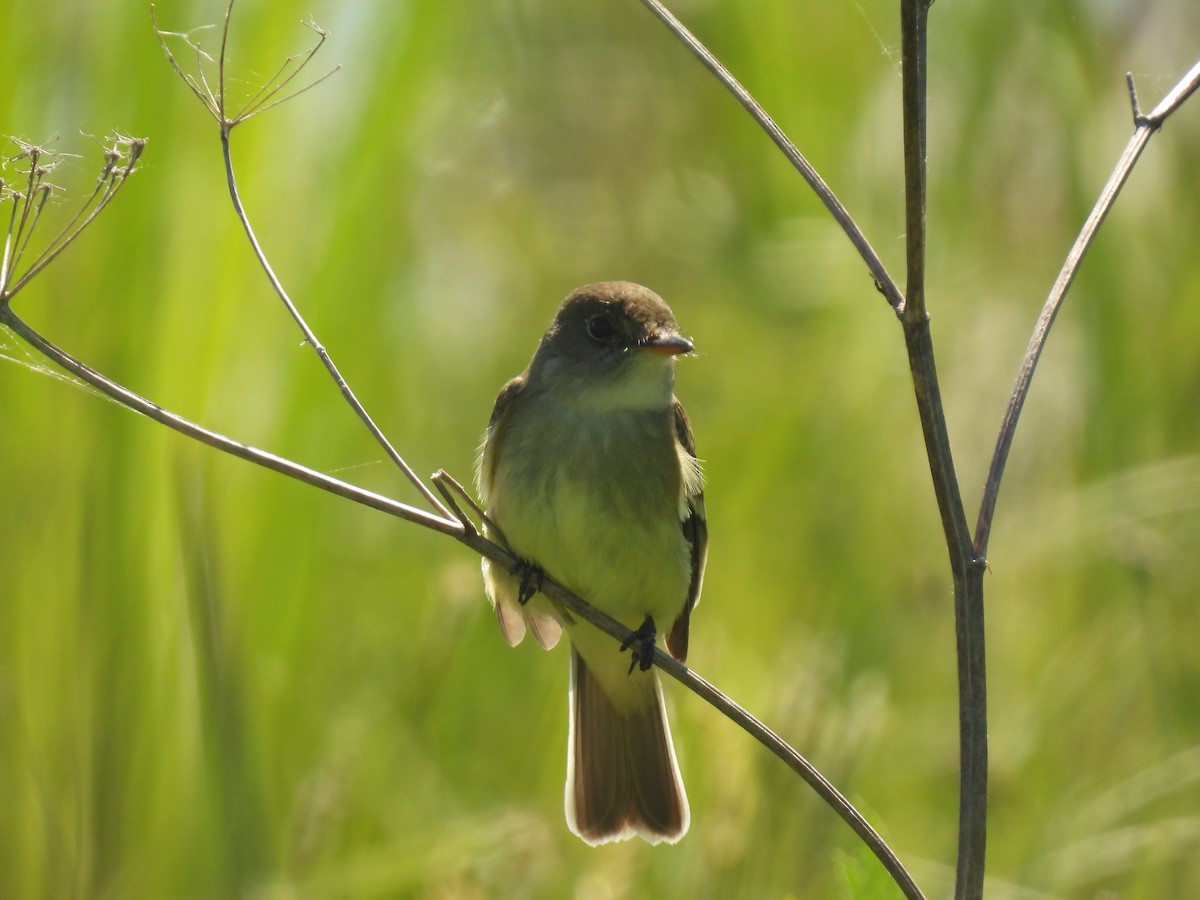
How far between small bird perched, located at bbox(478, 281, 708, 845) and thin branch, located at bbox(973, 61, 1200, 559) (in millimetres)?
1360

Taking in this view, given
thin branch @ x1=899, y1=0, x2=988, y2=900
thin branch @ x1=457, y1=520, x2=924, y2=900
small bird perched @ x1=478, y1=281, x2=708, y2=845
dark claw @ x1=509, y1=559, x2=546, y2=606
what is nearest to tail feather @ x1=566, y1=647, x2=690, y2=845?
small bird perched @ x1=478, y1=281, x2=708, y2=845

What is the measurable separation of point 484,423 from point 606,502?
1.36 metres

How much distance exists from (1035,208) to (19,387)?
9.34 ft

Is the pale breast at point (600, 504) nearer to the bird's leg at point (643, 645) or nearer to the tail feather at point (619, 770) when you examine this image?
the bird's leg at point (643, 645)

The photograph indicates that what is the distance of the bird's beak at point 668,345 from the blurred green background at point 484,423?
65 centimetres

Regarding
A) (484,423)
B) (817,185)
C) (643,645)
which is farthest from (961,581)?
(484,423)

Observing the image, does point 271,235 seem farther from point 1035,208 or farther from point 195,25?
point 1035,208

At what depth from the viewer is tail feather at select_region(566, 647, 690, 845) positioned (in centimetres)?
326

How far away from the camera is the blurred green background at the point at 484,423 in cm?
293

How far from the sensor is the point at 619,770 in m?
3.42

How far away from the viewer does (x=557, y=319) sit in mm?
3404

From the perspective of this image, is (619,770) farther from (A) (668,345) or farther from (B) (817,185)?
(B) (817,185)

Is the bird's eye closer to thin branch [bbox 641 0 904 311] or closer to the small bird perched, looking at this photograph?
the small bird perched

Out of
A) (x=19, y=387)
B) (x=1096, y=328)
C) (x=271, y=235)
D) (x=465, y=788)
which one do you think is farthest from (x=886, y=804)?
(x=19, y=387)
